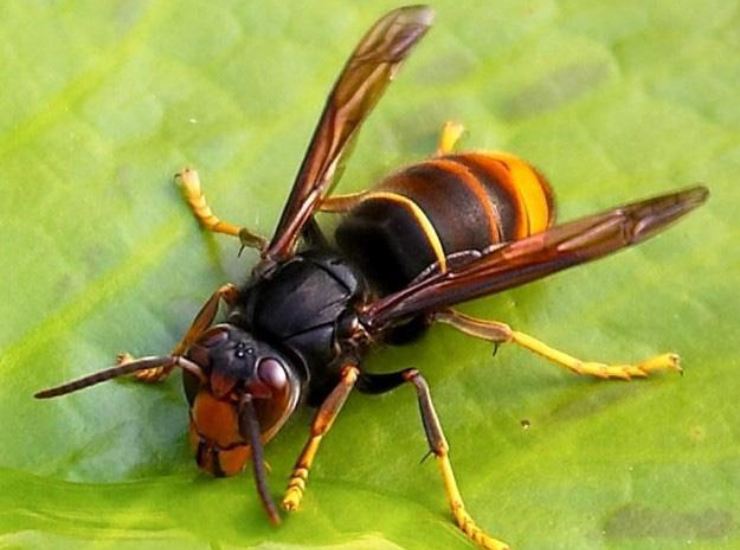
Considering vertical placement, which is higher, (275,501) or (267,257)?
(267,257)

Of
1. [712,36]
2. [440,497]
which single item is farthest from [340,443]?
[712,36]

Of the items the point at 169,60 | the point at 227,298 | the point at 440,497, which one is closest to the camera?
the point at 440,497

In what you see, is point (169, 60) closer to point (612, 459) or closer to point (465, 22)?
point (465, 22)

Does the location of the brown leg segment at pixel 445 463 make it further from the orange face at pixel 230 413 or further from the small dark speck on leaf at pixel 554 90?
the small dark speck on leaf at pixel 554 90

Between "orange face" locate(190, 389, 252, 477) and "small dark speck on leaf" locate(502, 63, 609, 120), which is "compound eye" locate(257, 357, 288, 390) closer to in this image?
"orange face" locate(190, 389, 252, 477)

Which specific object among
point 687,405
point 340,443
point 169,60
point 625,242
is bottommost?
point 687,405

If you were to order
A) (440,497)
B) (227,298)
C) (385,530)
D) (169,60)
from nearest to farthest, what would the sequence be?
(385,530) < (440,497) < (227,298) < (169,60)

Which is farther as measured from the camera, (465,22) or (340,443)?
(465,22)

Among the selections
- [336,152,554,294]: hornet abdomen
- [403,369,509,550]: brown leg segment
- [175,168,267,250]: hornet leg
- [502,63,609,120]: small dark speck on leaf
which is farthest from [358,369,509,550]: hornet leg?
[502,63,609,120]: small dark speck on leaf

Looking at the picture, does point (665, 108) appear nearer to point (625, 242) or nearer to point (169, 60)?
point (625, 242)
